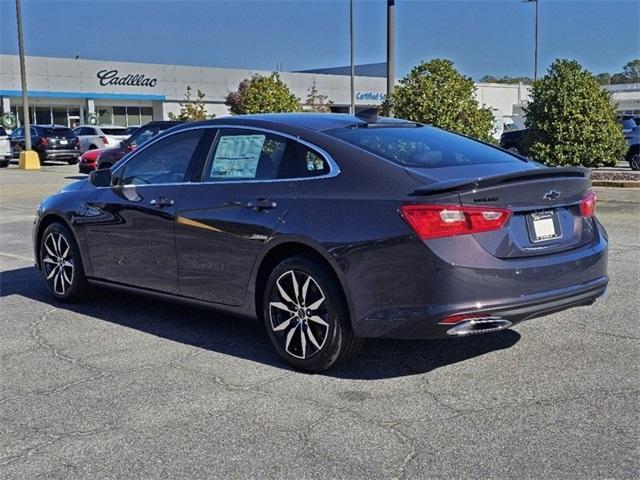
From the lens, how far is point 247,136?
554 cm

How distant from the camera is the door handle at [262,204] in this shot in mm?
5074

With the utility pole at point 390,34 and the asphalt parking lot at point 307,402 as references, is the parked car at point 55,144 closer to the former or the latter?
the utility pole at point 390,34

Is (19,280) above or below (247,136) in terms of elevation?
below

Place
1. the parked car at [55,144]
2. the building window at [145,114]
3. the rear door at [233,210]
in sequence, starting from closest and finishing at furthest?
1. the rear door at [233,210]
2. the parked car at [55,144]
3. the building window at [145,114]

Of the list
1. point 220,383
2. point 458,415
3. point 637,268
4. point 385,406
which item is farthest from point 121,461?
point 637,268

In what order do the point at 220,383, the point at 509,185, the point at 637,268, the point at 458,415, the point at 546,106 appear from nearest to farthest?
the point at 458,415 → the point at 509,185 → the point at 220,383 → the point at 637,268 → the point at 546,106

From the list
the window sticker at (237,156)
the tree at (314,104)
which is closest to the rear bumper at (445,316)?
the window sticker at (237,156)

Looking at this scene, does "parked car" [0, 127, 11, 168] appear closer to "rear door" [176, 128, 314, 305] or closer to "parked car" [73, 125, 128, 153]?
"parked car" [73, 125, 128, 153]

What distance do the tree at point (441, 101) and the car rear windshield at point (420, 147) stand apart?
344 inches

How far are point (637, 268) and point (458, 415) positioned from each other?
180 inches

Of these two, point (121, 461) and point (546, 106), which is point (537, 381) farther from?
point (546, 106)

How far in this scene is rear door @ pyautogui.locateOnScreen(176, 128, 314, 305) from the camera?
16.8 ft

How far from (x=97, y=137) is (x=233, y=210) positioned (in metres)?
28.1

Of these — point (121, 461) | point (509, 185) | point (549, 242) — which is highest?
point (509, 185)
